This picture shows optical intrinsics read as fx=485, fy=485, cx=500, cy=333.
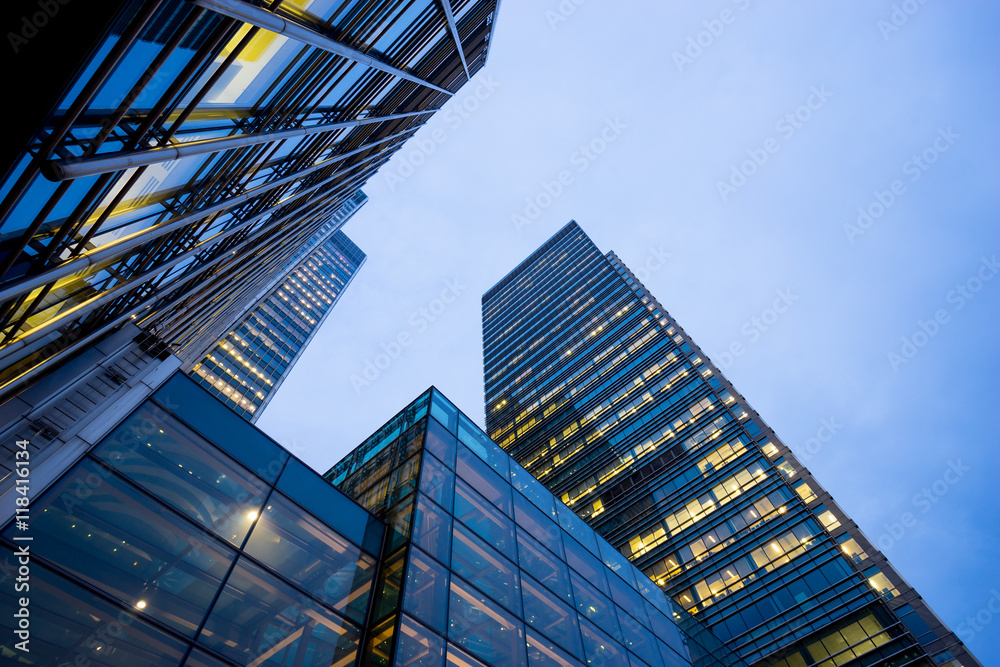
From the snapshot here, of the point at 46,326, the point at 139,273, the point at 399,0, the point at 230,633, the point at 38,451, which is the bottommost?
the point at 230,633

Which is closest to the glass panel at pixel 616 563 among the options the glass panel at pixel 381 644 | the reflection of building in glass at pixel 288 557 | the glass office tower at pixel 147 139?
the reflection of building in glass at pixel 288 557

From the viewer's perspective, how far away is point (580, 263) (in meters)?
101

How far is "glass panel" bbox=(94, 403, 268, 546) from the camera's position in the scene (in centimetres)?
973

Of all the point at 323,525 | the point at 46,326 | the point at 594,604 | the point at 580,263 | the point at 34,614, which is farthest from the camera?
the point at 580,263

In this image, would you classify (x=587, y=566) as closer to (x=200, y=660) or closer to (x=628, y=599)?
(x=628, y=599)

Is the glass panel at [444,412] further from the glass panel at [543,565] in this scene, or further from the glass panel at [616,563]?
the glass panel at [616,563]

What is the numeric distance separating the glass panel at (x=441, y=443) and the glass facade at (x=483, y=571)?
5cm

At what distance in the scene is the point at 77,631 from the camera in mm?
7523

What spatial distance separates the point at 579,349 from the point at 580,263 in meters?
30.7

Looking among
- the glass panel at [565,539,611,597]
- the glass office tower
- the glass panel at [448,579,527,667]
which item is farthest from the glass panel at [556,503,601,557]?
the glass office tower

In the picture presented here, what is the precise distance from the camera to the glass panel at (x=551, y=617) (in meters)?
14.8

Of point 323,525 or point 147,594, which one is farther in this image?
point 323,525

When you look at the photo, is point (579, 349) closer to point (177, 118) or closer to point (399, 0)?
point (399, 0)

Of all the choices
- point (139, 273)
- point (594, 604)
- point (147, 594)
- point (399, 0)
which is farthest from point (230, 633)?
point (399, 0)
